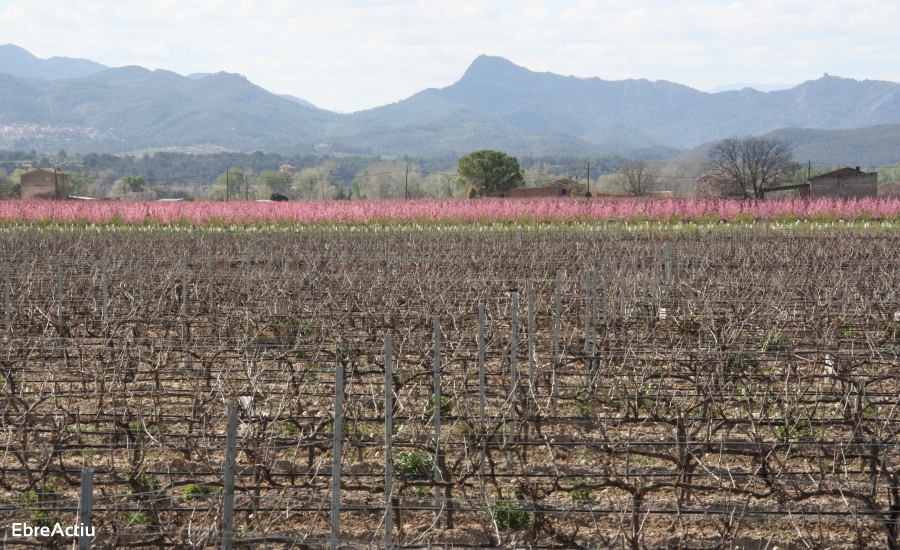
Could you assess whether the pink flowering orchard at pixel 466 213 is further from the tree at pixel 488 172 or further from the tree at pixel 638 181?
the tree at pixel 488 172

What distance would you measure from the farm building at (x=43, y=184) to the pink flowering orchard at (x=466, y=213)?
4455 cm

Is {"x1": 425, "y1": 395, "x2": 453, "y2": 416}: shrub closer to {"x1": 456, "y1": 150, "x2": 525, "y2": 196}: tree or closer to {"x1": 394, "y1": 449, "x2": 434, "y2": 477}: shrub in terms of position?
{"x1": 394, "y1": 449, "x2": 434, "y2": 477}: shrub

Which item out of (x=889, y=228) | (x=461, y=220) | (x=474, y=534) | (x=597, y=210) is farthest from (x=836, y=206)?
(x=474, y=534)

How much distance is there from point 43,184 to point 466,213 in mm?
68603

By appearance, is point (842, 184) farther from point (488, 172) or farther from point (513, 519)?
point (513, 519)

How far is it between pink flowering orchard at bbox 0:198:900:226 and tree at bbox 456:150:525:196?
115 feet

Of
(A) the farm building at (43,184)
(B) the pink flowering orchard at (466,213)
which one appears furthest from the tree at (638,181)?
(A) the farm building at (43,184)

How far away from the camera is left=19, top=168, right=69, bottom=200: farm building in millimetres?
75206

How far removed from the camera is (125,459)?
22.6 ft

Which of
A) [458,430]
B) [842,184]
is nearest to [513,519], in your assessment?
[458,430]

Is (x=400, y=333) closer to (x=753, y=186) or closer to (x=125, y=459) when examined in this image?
(x=125, y=459)

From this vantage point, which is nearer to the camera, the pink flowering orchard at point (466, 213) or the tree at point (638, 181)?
the pink flowering orchard at point (466, 213)

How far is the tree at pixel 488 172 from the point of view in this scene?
225 ft

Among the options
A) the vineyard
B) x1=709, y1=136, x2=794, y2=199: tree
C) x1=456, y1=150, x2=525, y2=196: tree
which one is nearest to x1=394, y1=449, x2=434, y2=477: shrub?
the vineyard
